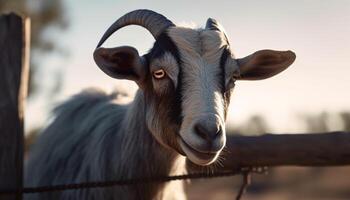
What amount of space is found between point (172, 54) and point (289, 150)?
3.79ft

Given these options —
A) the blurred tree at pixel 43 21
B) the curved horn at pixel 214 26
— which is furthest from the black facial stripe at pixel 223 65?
the blurred tree at pixel 43 21

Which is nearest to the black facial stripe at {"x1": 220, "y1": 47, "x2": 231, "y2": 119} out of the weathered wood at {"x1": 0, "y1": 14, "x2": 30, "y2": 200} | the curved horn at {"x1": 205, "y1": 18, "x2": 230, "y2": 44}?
the curved horn at {"x1": 205, "y1": 18, "x2": 230, "y2": 44}

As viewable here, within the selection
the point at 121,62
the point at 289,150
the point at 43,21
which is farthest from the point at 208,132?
the point at 43,21

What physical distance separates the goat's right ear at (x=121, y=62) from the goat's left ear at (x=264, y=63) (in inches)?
25.6

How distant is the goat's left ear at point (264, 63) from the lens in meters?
4.85

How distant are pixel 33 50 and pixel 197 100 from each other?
19.7 m

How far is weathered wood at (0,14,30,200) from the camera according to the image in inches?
173

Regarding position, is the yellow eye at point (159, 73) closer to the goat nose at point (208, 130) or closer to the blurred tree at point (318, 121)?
the goat nose at point (208, 130)

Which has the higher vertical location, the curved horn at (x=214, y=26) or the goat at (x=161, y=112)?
the curved horn at (x=214, y=26)

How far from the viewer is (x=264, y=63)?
196 inches

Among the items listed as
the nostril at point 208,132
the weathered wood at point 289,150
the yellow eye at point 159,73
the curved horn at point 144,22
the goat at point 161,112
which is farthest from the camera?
the weathered wood at point 289,150

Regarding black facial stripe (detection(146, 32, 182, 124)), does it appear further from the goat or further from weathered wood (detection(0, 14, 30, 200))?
weathered wood (detection(0, 14, 30, 200))

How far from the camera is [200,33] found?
461cm

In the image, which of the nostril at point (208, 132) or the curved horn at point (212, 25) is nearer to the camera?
the nostril at point (208, 132)
